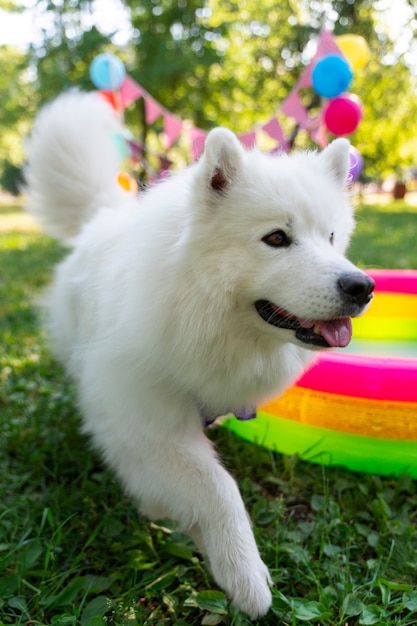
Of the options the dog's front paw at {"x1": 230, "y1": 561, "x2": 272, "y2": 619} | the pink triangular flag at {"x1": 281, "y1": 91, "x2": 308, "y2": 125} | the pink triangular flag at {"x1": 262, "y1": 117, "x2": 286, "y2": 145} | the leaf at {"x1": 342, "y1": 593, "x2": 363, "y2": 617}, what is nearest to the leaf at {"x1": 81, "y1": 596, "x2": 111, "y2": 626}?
the dog's front paw at {"x1": 230, "y1": 561, "x2": 272, "y2": 619}

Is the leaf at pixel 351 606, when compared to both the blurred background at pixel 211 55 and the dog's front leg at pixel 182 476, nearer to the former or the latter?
the dog's front leg at pixel 182 476

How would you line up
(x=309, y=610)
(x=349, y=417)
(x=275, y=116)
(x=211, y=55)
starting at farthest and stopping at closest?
(x=211, y=55) < (x=275, y=116) < (x=349, y=417) < (x=309, y=610)

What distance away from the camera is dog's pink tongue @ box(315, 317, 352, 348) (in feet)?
5.53

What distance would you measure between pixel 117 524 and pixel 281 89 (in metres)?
18.3

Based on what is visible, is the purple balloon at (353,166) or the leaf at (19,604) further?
the purple balloon at (353,166)

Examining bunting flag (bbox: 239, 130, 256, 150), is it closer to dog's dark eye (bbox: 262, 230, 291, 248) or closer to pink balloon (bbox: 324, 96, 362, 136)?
dog's dark eye (bbox: 262, 230, 291, 248)

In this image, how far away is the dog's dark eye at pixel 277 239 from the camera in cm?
171

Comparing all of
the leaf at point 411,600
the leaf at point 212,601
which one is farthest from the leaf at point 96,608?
the leaf at point 411,600

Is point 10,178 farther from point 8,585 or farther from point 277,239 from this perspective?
point 277,239

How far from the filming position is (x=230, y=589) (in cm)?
167

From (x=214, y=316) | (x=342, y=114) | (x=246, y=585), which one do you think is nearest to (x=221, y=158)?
(x=214, y=316)

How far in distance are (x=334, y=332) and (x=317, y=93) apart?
431cm

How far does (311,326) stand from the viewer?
1.71 m

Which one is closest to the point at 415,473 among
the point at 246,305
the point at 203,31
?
the point at 246,305
